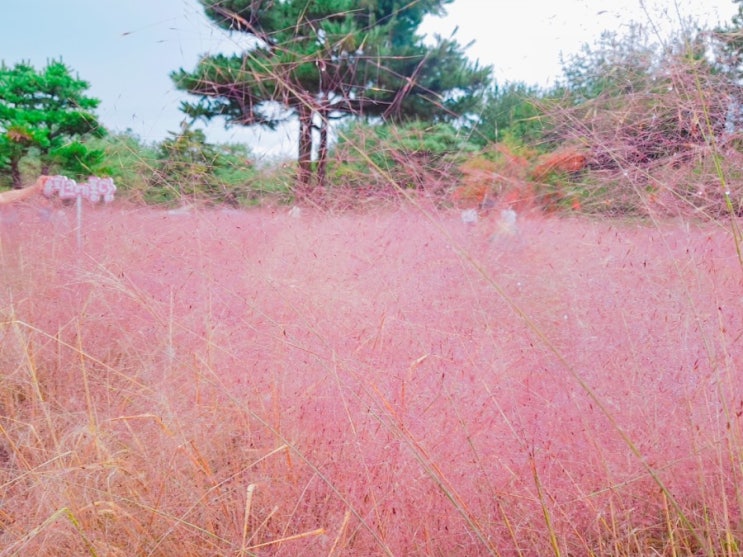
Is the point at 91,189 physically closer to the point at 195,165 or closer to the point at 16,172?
the point at 195,165

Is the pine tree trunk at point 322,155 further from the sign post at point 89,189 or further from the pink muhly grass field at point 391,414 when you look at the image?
the sign post at point 89,189

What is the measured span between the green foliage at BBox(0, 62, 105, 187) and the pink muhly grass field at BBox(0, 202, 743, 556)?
9.24 m

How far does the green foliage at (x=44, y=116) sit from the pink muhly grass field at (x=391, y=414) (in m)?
9.24

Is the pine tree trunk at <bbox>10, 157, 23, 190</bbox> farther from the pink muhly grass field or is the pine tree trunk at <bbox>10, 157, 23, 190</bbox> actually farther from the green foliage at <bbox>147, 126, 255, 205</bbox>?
the pink muhly grass field

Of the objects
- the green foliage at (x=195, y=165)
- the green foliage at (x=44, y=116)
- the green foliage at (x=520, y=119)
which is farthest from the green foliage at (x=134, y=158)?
the green foliage at (x=44, y=116)

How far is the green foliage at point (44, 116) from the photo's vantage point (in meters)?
9.53

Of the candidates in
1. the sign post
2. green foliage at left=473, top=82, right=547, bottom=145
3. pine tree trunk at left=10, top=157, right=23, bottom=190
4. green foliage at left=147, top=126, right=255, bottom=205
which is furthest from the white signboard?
pine tree trunk at left=10, top=157, right=23, bottom=190

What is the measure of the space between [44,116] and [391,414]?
10.9 meters

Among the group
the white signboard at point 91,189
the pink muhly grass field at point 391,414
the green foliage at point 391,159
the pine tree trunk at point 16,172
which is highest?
the pine tree trunk at point 16,172

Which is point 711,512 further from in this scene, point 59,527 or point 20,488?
point 20,488

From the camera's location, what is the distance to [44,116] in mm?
9555

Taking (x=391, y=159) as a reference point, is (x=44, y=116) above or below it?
above

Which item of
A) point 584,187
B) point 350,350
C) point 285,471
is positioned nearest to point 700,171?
point 584,187

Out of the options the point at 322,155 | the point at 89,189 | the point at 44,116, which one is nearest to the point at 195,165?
the point at 322,155
